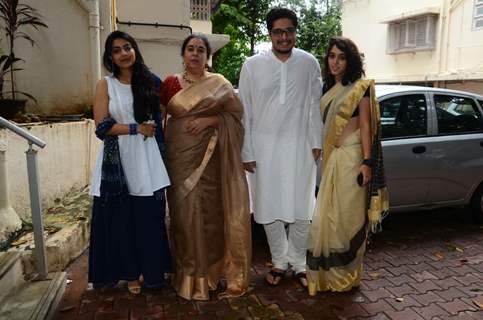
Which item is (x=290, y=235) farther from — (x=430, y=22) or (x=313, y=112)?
(x=430, y=22)

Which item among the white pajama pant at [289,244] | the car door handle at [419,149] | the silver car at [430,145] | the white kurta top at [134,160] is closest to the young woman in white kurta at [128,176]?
the white kurta top at [134,160]

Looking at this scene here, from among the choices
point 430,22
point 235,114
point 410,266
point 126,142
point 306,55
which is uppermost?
point 430,22

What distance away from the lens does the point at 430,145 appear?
165 inches

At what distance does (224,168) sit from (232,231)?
1.51 ft

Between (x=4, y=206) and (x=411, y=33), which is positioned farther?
(x=411, y=33)

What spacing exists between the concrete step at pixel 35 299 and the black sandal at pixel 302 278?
1.78 meters

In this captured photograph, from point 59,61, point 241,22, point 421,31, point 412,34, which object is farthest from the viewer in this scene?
point 241,22

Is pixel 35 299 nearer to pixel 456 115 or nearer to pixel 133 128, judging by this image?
pixel 133 128

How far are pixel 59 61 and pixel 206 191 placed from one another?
3.47m

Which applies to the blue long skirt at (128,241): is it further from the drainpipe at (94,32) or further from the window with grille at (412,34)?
the window with grille at (412,34)

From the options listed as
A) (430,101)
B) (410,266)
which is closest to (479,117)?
(430,101)

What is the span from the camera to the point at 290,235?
10.8ft

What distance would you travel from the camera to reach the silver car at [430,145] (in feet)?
13.4

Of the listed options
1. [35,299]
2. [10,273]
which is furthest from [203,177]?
[10,273]
